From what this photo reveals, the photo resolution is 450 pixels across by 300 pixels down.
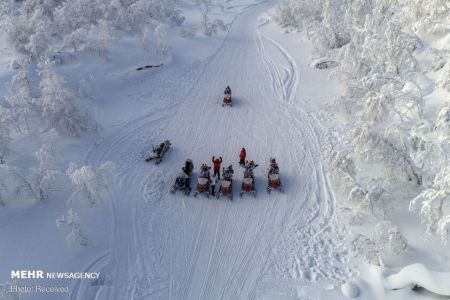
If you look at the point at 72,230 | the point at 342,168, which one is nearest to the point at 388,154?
the point at 342,168

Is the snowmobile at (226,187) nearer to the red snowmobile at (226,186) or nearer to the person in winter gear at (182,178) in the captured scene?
the red snowmobile at (226,186)

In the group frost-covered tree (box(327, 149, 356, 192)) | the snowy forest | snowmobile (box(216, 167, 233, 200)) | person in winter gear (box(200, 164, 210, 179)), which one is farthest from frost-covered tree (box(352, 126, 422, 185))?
person in winter gear (box(200, 164, 210, 179))

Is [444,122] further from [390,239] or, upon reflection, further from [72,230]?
[72,230]

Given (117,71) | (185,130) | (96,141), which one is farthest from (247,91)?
(96,141)

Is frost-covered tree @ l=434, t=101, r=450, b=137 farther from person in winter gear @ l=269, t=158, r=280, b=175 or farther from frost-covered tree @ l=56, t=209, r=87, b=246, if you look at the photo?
frost-covered tree @ l=56, t=209, r=87, b=246

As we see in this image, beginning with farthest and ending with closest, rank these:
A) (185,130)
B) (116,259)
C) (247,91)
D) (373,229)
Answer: (247,91) < (185,130) < (373,229) < (116,259)

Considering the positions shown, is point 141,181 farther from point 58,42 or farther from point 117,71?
point 58,42
